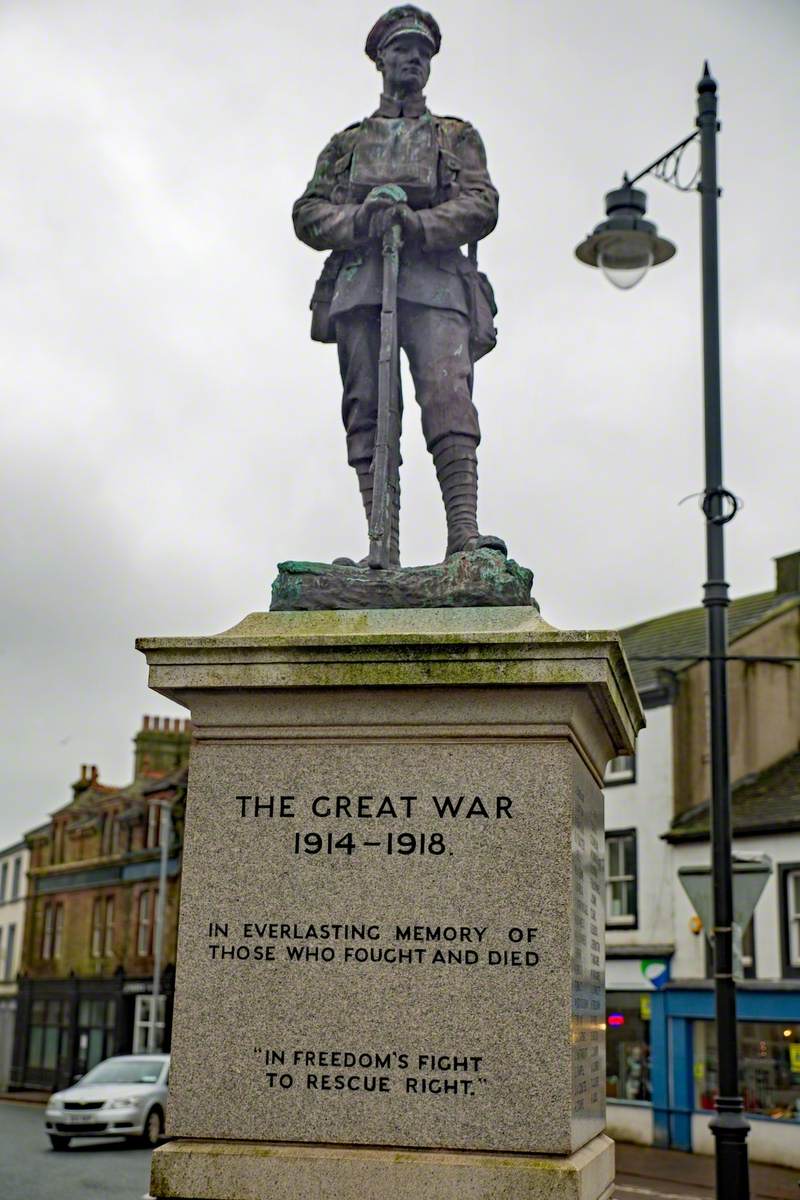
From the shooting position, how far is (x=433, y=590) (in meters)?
6.02

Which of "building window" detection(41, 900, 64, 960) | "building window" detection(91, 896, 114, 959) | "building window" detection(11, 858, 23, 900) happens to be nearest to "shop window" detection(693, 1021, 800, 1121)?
"building window" detection(91, 896, 114, 959)

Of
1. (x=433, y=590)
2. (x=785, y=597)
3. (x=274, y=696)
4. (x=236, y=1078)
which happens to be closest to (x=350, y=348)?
(x=433, y=590)

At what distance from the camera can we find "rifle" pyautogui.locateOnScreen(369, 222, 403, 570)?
21.1 ft

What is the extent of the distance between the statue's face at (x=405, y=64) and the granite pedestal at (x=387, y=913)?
2.63 meters

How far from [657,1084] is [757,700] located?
26.2ft

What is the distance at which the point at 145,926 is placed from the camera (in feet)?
181

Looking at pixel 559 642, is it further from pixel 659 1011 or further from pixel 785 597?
pixel 785 597

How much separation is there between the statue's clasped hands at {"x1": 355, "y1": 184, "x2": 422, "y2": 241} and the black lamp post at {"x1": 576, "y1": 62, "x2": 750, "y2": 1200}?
19.1 ft

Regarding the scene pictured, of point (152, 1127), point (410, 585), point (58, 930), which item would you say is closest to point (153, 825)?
point (58, 930)

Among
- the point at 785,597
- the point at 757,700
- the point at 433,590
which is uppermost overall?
the point at 785,597

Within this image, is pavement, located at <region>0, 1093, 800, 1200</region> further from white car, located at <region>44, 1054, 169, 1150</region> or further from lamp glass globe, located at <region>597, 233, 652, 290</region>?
lamp glass globe, located at <region>597, 233, 652, 290</region>

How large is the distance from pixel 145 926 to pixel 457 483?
51.0m

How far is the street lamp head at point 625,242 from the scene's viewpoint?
507 inches

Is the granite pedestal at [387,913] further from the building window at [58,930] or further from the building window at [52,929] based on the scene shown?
the building window at [52,929]
